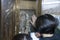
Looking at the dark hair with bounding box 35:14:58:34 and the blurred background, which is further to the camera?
the blurred background

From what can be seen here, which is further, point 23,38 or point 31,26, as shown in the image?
point 31,26

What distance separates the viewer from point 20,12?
55.8 inches

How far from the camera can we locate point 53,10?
4.56 ft

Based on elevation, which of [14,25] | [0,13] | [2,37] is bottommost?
[2,37]

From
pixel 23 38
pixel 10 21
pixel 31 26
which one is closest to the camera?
pixel 23 38

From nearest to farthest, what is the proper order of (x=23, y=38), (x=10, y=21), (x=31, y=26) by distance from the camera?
(x=23, y=38), (x=31, y=26), (x=10, y=21)

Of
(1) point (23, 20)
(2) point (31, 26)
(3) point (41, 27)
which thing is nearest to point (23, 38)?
(3) point (41, 27)

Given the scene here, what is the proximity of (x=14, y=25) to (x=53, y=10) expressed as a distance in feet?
1.20

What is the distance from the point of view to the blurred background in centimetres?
139

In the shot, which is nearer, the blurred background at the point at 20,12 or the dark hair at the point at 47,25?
the dark hair at the point at 47,25

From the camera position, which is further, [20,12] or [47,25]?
[20,12]

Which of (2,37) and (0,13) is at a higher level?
(0,13)

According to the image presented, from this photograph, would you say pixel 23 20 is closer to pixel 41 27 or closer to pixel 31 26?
pixel 31 26

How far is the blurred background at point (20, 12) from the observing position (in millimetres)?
1390
